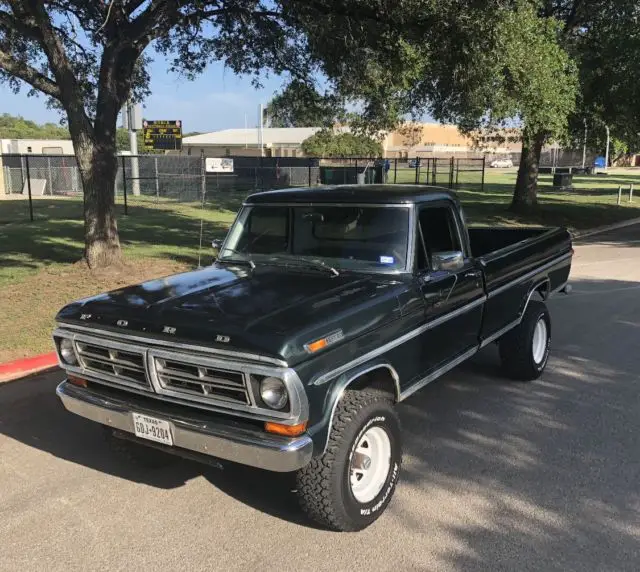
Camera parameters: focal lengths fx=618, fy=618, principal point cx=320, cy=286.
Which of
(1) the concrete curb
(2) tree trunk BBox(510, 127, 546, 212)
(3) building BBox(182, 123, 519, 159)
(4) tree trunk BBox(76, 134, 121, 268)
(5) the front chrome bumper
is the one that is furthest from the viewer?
(3) building BBox(182, 123, 519, 159)

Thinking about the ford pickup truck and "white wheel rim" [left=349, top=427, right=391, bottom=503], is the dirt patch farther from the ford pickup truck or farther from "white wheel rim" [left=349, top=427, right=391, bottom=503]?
"white wheel rim" [left=349, top=427, right=391, bottom=503]

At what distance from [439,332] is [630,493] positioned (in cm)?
147

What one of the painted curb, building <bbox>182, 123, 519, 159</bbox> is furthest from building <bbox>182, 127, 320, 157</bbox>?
the painted curb

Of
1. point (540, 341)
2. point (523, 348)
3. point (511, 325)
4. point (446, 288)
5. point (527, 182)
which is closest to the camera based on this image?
point (446, 288)

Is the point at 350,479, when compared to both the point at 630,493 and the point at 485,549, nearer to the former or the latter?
the point at 485,549

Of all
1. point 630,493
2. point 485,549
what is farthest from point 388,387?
point 630,493

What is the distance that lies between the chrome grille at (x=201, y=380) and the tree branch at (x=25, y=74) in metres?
7.50

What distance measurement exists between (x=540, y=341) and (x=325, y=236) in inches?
103

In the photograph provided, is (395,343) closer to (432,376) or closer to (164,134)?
(432,376)

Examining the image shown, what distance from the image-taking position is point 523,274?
547cm

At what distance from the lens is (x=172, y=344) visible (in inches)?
127

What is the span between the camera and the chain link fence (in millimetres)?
22469

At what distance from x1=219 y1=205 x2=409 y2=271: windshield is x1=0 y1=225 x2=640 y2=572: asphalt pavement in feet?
4.57

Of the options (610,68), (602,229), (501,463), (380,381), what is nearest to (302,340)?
(380,381)
